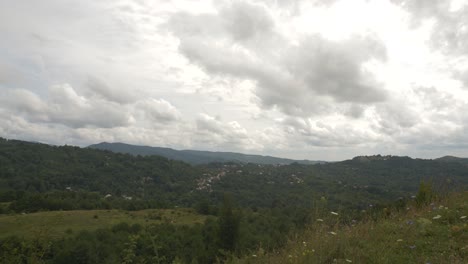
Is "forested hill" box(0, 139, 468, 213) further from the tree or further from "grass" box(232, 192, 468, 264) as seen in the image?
"grass" box(232, 192, 468, 264)

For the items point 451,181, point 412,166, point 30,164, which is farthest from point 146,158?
point 451,181

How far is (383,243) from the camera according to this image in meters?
4.79

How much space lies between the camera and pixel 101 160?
16525cm

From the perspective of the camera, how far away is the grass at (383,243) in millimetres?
4273

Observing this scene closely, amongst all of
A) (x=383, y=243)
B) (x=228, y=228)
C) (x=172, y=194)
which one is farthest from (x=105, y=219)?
(x=383, y=243)

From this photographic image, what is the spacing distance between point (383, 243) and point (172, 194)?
406ft

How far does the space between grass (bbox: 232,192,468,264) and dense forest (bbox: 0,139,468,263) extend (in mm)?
688

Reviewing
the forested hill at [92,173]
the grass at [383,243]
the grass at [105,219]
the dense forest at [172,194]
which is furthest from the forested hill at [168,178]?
the grass at [383,243]

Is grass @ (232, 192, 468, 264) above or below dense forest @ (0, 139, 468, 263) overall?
above

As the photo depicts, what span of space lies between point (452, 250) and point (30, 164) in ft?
525

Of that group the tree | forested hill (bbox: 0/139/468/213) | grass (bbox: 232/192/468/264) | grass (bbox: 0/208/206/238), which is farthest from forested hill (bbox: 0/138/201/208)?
grass (bbox: 232/192/468/264)

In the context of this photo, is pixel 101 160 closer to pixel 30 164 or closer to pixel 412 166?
pixel 30 164

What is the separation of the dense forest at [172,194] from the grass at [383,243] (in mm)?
688

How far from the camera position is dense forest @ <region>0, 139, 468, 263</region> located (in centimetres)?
3297
